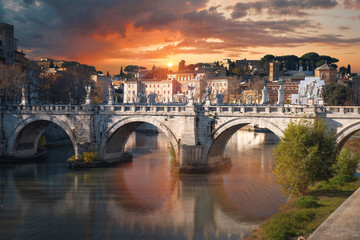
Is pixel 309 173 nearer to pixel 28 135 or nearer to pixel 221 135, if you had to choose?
pixel 221 135

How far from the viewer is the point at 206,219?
22.4 meters

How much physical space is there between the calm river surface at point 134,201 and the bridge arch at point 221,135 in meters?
1.45

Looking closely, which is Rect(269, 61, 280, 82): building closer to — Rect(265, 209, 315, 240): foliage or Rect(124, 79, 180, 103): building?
Rect(124, 79, 180, 103): building

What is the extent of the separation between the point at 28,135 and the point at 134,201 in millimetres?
20433

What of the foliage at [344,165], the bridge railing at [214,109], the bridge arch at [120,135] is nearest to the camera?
the foliage at [344,165]

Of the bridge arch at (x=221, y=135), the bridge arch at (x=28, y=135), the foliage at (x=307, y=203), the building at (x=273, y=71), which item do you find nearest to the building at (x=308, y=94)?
the bridge arch at (x=221, y=135)

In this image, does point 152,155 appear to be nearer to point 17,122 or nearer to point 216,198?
point 17,122

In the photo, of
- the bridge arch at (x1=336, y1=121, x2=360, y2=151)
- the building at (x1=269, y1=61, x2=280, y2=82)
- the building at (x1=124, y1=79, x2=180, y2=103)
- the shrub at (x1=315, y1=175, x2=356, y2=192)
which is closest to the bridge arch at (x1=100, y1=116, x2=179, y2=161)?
the bridge arch at (x1=336, y1=121, x2=360, y2=151)

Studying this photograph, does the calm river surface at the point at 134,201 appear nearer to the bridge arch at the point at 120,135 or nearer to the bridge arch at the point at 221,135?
the bridge arch at the point at 221,135

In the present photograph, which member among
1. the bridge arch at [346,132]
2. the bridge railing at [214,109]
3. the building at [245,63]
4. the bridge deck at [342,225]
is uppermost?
the building at [245,63]

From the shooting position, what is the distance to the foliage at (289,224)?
52.0ft

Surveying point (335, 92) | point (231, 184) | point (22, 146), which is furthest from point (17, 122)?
point (335, 92)

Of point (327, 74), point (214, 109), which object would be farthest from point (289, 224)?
point (327, 74)

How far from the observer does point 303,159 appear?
67.7 feet
